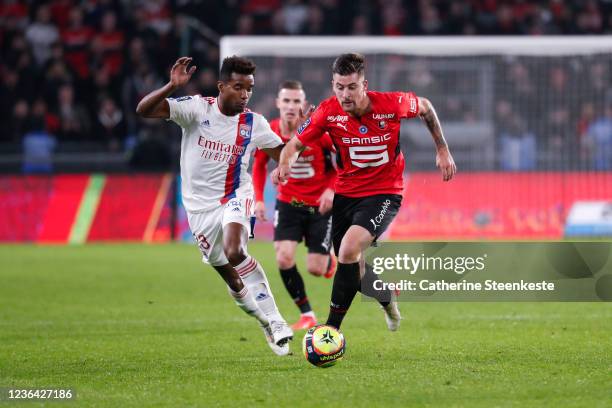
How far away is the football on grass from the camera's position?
7707 mm

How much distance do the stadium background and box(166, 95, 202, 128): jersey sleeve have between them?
441 inches

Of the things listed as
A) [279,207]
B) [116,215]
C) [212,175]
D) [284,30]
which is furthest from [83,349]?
[284,30]

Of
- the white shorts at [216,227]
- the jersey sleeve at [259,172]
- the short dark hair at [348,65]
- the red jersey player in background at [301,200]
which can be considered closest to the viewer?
the short dark hair at [348,65]

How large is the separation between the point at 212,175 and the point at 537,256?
3855 millimetres

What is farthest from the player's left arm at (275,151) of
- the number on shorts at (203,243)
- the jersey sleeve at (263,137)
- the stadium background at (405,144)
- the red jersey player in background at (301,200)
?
the stadium background at (405,144)

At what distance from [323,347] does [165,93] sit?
2164mm

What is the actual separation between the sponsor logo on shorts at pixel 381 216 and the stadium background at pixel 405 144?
11596 mm

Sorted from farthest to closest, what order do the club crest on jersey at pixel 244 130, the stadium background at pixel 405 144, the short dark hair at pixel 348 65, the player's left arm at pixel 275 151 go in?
the stadium background at pixel 405 144 < the player's left arm at pixel 275 151 < the club crest on jersey at pixel 244 130 < the short dark hair at pixel 348 65

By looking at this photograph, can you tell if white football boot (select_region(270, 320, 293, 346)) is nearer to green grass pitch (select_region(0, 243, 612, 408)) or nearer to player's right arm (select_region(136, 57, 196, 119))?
green grass pitch (select_region(0, 243, 612, 408))

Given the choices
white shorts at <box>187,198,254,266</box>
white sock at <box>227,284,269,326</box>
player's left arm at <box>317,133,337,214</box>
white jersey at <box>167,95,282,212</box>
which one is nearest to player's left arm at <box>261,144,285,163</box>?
white jersey at <box>167,95,282,212</box>

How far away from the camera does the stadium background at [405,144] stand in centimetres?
2017

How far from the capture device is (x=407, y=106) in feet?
27.5

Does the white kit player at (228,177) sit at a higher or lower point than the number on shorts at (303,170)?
higher

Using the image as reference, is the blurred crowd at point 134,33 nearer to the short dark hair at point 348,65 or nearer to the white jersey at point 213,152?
the white jersey at point 213,152
